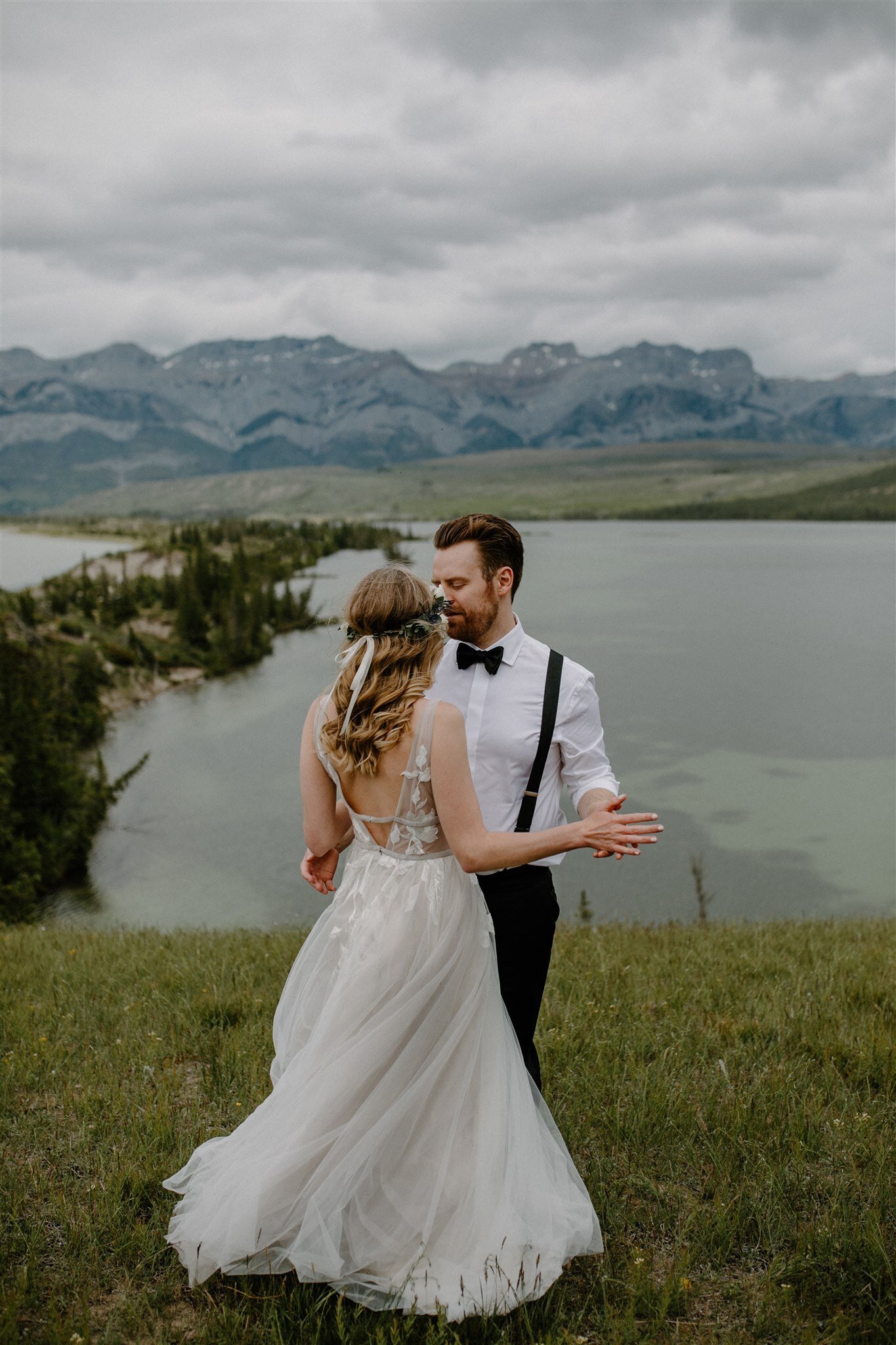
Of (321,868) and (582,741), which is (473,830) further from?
(321,868)

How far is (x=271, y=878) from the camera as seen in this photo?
2312 cm

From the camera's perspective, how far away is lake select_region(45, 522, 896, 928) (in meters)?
21.5

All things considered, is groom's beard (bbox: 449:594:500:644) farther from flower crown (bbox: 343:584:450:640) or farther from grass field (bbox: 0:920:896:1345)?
grass field (bbox: 0:920:896:1345)

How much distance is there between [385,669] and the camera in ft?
10.1

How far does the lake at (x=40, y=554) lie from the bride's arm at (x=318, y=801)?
5129 centimetres

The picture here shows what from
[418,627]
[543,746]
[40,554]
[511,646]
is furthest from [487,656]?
[40,554]

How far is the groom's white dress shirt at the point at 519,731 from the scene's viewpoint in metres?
3.52

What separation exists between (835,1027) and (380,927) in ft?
11.0

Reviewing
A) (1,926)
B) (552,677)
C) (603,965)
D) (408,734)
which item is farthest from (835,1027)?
(1,926)

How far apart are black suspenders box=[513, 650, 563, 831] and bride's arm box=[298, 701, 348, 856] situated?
633 millimetres

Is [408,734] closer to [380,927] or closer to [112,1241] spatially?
[380,927]

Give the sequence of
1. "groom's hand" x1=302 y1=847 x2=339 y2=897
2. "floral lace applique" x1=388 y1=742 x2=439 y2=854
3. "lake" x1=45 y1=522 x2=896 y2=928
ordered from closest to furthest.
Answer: "floral lace applique" x1=388 y1=742 x2=439 y2=854 < "groom's hand" x1=302 y1=847 x2=339 y2=897 < "lake" x1=45 y1=522 x2=896 y2=928

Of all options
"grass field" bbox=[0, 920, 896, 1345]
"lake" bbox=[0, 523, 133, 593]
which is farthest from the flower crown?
"lake" bbox=[0, 523, 133, 593]

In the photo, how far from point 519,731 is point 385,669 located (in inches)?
25.6
